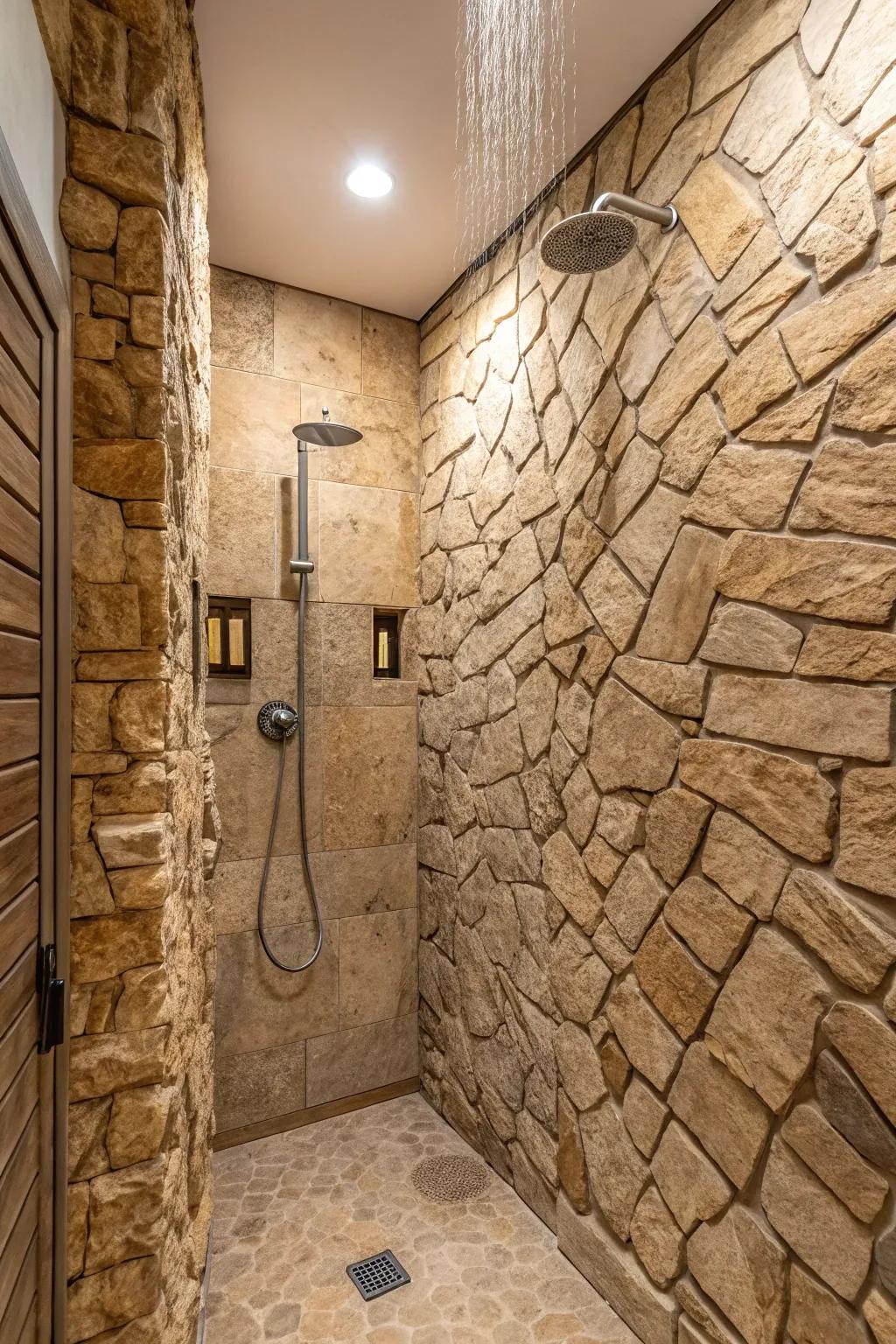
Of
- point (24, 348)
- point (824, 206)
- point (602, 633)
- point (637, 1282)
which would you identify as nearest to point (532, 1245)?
point (637, 1282)

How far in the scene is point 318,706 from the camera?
2.79 metres

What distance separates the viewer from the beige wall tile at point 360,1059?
273 cm

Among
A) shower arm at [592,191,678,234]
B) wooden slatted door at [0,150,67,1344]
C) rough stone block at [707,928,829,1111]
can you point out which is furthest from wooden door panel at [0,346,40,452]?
rough stone block at [707,928,829,1111]

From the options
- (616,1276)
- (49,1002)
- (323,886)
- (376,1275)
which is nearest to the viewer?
(49,1002)

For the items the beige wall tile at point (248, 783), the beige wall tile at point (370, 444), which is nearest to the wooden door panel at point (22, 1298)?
the beige wall tile at point (248, 783)

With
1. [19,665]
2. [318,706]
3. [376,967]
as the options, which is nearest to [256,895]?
[376,967]

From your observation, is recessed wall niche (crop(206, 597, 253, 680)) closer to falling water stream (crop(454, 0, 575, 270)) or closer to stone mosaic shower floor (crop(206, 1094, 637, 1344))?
falling water stream (crop(454, 0, 575, 270))

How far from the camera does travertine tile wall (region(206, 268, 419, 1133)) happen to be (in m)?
2.62

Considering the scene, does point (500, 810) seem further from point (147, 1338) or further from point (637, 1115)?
point (147, 1338)

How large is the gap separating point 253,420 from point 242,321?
1.17 feet

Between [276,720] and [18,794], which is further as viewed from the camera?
[276,720]

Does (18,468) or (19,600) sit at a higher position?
(18,468)

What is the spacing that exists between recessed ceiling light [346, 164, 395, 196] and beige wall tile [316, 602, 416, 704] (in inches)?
52.9

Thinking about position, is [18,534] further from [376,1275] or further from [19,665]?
[376,1275]
